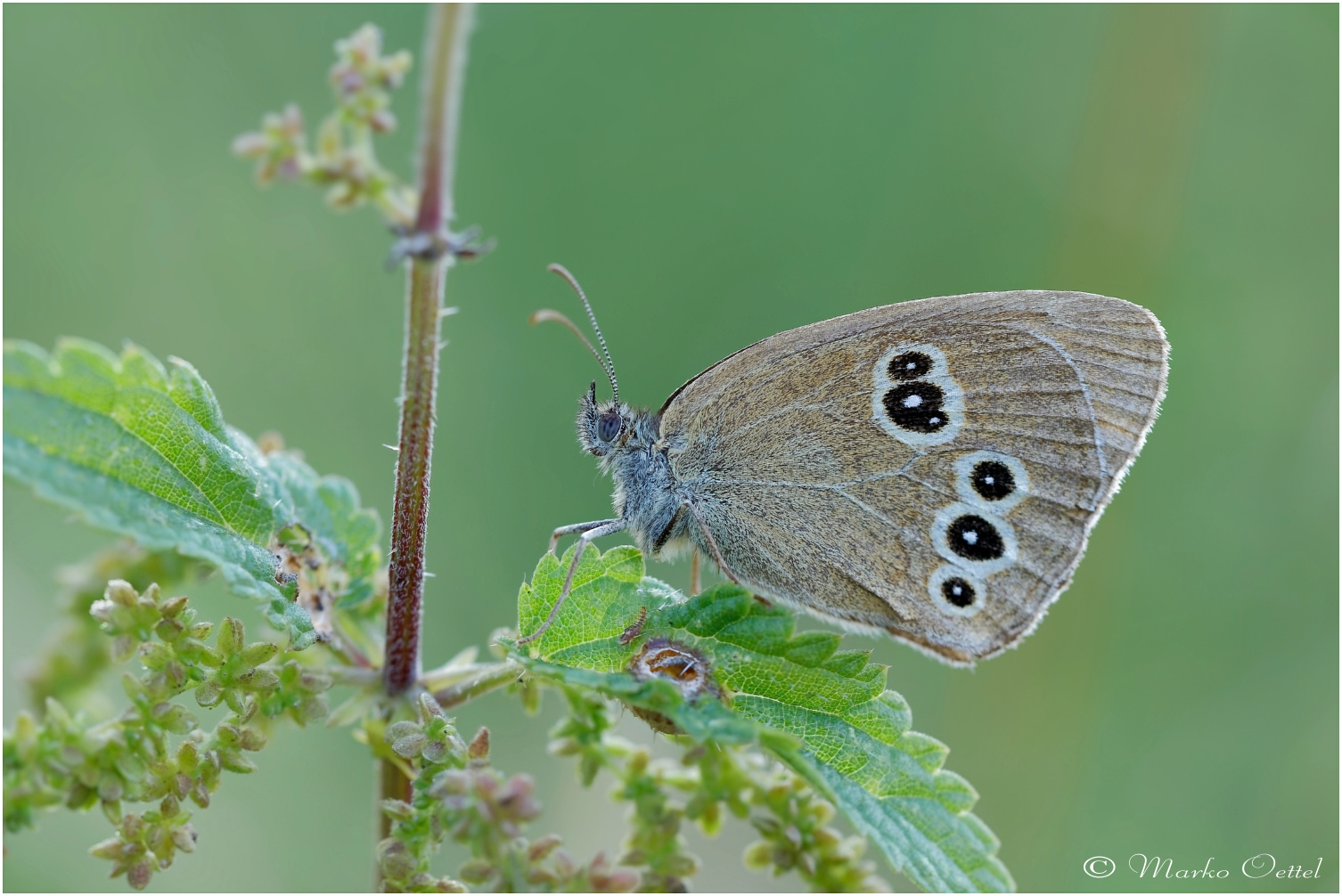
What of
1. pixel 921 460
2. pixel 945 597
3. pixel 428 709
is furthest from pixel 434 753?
pixel 921 460

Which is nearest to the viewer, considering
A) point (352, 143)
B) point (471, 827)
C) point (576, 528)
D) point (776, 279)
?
point (471, 827)

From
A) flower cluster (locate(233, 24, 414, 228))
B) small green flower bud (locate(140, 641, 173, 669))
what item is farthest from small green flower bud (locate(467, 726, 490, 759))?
flower cluster (locate(233, 24, 414, 228))

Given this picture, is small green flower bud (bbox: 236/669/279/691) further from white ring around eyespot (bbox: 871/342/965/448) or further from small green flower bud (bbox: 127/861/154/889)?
white ring around eyespot (bbox: 871/342/965/448)

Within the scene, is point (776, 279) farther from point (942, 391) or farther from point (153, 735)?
point (153, 735)

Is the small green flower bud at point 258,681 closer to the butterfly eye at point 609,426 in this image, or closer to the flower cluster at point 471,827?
the flower cluster at point 471,827

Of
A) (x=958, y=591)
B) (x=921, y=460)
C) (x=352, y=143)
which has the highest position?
(x=352, y=143)

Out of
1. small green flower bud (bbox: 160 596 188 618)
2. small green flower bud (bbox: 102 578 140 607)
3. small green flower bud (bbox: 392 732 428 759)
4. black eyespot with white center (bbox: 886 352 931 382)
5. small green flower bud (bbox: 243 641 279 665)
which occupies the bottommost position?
small green flower bud (bbox: 392 732 428 759)

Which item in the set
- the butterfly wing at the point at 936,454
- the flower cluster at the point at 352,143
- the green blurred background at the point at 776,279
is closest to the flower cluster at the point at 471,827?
the flower cluster at the point at 352,143
